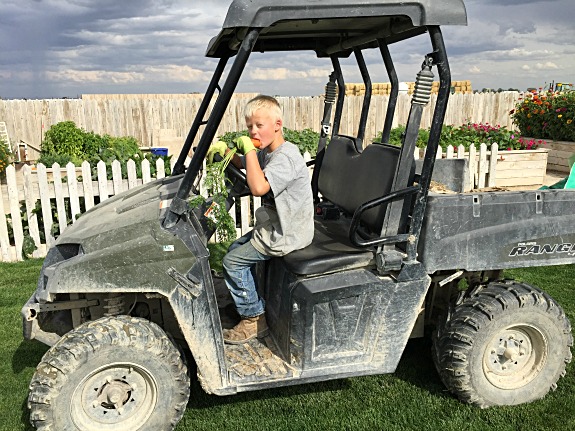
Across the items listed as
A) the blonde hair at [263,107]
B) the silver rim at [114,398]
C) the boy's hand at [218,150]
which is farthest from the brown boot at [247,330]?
the blonde hair at [263,107]

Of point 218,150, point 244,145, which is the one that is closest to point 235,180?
point 218,150

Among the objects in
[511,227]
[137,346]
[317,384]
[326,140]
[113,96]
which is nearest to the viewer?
[137,346]

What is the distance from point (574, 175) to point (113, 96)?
2729cm

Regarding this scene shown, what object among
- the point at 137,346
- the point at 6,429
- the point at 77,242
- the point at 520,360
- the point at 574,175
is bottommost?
the point at 6,429

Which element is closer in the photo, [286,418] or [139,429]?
[139,429]

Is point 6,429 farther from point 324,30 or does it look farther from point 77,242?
point 324,30

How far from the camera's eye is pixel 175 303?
2.95 m

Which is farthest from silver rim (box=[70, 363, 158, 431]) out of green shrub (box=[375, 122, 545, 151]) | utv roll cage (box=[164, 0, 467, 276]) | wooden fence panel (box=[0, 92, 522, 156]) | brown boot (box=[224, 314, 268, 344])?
wooden fence panel (box=[0, 92, 522, 156])

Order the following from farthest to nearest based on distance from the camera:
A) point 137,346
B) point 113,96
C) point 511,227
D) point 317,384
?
point 113,96
point 317,384
point 511,227
point 137,346

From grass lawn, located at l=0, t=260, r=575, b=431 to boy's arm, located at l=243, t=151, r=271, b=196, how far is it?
1.47 metres

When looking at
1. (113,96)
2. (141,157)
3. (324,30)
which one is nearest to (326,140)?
(324,30)

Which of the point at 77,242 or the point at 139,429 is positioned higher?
the point at 77,242

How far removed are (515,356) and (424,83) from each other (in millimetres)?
1874

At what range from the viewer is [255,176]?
296cm
